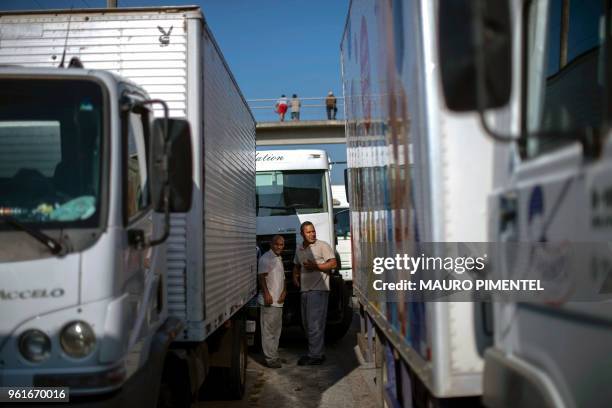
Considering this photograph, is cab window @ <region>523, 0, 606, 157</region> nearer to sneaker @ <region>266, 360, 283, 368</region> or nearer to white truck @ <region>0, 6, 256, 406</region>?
white truck @ <region>0, 6, 256, 406</region>

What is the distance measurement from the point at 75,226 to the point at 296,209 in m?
7.59

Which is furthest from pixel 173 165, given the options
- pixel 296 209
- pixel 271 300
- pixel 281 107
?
pixel 281 107

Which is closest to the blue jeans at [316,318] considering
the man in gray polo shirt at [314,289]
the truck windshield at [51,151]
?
the man in gray polo shirt at [314,289]

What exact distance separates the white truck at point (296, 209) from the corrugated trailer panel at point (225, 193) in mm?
1829

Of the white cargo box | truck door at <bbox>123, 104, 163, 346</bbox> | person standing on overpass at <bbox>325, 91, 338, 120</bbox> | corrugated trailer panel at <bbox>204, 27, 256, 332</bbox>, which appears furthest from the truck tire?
person standing on overpass at <bbox>325, 91, 338, 120</bbox>

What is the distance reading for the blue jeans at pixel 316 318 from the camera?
8633 millimetres

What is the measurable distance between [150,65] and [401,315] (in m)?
2.64

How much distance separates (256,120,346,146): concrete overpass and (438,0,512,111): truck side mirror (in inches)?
927

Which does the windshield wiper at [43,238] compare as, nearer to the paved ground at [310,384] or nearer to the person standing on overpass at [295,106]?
the paved ground at [310,384]

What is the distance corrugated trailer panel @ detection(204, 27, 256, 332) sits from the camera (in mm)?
5078

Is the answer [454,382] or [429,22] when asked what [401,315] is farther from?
[429,22]

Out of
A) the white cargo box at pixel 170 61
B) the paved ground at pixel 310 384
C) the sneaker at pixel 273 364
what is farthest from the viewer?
the sneaker at pixel 273 364

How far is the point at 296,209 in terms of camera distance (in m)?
10.6

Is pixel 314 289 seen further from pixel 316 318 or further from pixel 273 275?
pixel 273 275
